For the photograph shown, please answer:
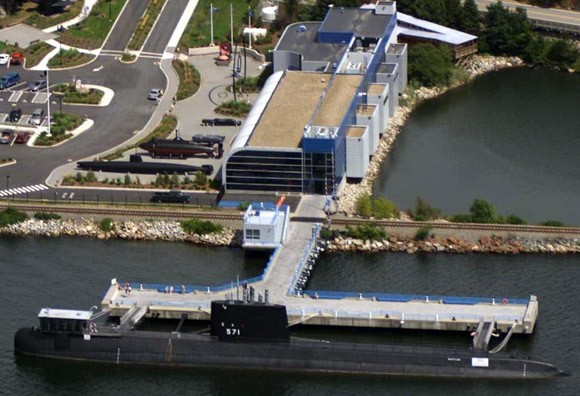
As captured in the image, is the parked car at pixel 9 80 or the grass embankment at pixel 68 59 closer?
the parked car at pixel 9 80

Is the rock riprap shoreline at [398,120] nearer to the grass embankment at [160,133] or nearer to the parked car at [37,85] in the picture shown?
the grass embankment at [160,133]

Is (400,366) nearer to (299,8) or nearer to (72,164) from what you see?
(72,164)

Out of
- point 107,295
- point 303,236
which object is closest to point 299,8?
point 303,236

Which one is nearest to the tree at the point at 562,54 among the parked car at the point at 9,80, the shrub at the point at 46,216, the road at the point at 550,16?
the road at the point at 550,16

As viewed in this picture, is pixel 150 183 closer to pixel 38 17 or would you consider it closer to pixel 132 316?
pixel 132 316

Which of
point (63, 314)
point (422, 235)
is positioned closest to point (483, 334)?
point (422, 235)

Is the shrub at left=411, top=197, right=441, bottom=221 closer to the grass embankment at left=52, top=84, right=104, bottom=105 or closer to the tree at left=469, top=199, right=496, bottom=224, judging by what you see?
the tree at left=469, top=199, right=496, bottom=224

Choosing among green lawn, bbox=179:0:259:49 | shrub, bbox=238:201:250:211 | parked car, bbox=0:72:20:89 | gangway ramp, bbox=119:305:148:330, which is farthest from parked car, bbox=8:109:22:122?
gangway ramp, bbox=119:305:148:330
